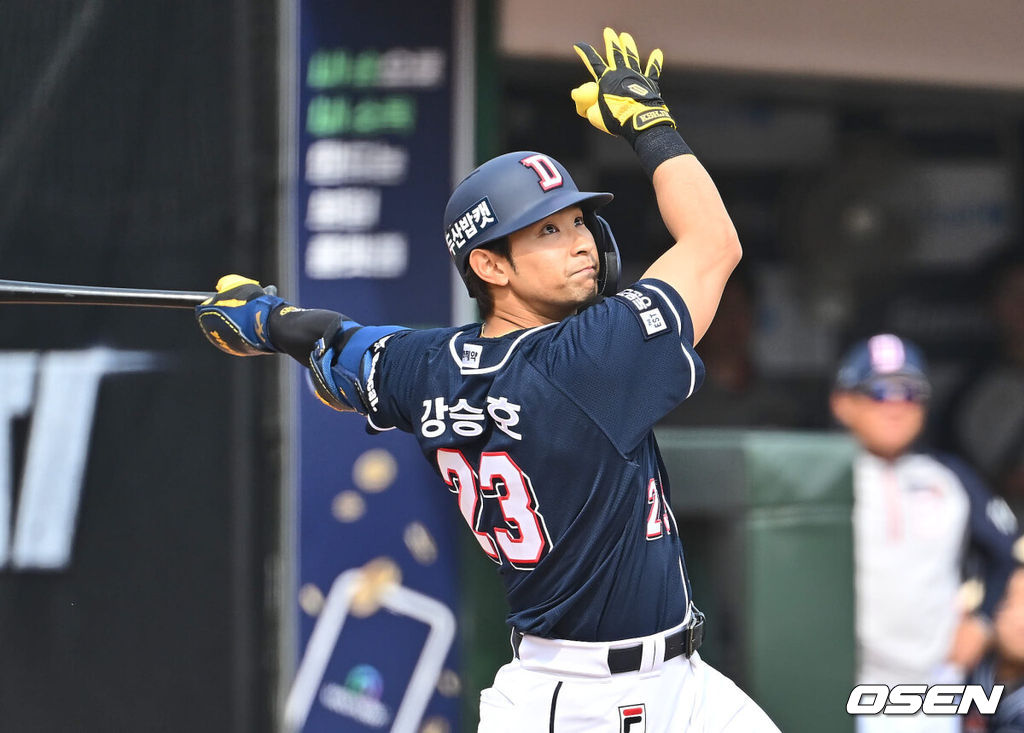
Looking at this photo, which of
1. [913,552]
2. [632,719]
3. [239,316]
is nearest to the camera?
[632,719]

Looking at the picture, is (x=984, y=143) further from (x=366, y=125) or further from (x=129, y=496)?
(x=129, y=496)

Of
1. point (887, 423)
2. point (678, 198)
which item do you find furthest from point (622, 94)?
point (887, 423)

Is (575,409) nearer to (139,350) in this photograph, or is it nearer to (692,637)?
(692,637)

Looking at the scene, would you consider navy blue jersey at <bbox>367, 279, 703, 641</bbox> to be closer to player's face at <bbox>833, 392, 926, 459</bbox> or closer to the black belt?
the black belt

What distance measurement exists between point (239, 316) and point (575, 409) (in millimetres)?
858

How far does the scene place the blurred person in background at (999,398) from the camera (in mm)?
6719

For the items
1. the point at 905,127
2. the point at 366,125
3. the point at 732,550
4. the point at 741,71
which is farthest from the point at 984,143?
the point at 732,550

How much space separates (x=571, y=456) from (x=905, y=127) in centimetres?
483

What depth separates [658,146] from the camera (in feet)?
9.20

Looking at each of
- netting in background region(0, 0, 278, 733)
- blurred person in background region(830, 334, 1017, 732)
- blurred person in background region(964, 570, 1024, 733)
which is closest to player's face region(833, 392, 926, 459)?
blurred person in background region(830, 334, 1017, 732)

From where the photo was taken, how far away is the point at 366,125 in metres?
4.66

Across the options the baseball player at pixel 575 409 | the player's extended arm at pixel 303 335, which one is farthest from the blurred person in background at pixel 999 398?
the player's extended arm at pixel 303 335

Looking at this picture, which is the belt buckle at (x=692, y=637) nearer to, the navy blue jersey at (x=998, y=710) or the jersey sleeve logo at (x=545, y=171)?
the jersey sleeve logo at (x=545, y=171)

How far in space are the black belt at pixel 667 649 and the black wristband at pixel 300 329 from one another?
2.42ft
